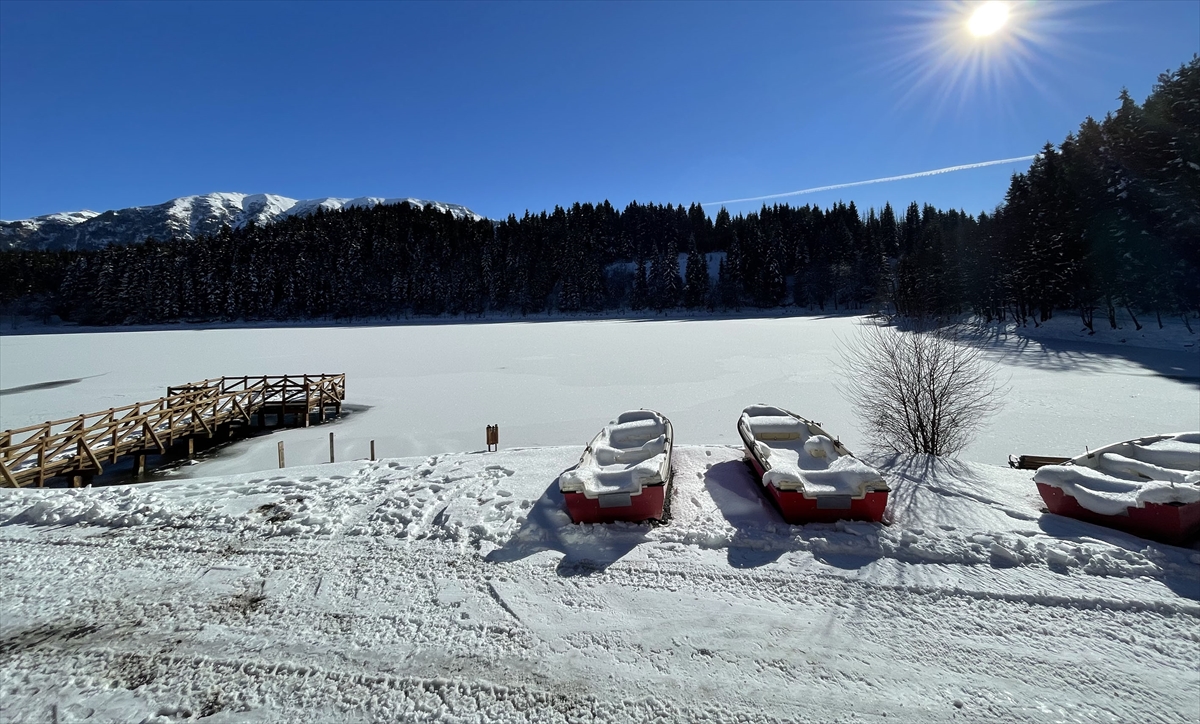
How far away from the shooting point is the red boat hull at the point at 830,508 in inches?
195

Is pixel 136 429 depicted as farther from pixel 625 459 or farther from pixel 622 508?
pixel 622 508

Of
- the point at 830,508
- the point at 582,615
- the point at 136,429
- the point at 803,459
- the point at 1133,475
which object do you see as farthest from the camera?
the point at 136,429

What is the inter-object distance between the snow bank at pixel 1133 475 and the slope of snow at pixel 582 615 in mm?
365

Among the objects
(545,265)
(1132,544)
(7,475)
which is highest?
(545,265)

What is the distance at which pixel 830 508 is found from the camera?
498cm

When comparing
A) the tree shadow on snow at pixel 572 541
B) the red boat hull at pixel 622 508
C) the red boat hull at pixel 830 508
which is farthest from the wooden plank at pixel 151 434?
the red boat hull at pixel 830 508

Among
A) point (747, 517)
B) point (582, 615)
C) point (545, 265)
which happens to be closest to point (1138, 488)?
point (747, 517)

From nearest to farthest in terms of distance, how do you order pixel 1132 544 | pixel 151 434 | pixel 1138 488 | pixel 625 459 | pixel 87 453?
pixel 1132 544, pixel 1138 488, pixel 625 459, pixel 87 453, pixel 151 434

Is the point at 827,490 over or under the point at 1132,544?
over

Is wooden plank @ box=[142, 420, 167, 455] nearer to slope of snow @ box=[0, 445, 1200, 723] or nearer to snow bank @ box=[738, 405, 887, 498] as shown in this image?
slope of snow @ box=[0, 445, 1200, 723]

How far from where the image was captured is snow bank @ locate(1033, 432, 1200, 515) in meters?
4.44

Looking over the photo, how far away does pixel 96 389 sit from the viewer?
61.8 feet

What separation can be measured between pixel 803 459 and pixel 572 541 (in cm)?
377

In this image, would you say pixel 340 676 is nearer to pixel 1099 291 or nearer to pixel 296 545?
pixel 296 545
